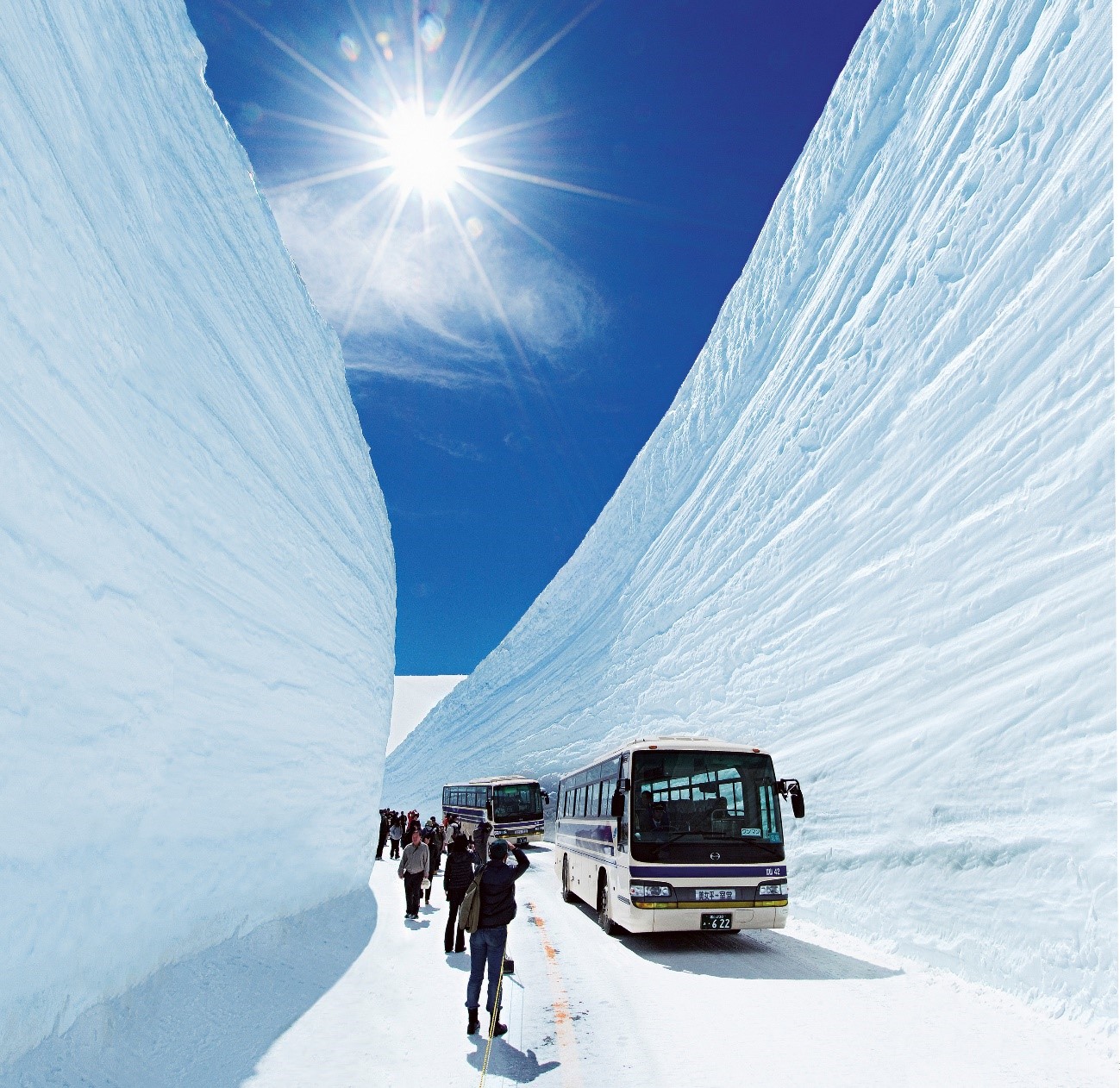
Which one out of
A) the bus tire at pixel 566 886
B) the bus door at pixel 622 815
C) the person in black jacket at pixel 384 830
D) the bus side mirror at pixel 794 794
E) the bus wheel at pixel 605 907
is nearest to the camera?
the bus side mirror at pixel 794 794

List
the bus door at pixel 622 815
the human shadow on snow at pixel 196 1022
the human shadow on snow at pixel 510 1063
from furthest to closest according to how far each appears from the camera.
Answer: the bus door at pixel 622 815, the human shadow on snow at pixel 510 1063, the human shadow on snow at pixel 196 1022

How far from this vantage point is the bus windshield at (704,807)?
27.5ft

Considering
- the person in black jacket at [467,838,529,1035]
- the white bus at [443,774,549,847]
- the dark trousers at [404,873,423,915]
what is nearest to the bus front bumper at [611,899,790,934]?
the person in black jacket at [467,838,529,1035]

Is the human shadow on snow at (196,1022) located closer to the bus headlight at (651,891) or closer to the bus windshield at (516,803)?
the bus headlight at (651,891)

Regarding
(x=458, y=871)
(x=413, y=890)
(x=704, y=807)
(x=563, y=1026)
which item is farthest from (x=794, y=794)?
(x=413, y=890)

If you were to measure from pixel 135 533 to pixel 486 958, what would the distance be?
4.14m

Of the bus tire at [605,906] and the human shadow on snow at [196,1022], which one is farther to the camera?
the bus tire at [605,906]

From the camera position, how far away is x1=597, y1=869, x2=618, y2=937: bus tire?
961 centimetres

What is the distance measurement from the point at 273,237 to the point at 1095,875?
13072 mm

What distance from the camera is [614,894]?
916cm

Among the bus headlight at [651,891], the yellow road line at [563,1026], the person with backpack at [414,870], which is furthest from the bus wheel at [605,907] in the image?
the person with backpack at [414,870]

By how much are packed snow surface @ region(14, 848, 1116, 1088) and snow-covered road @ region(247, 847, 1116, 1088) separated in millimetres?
19

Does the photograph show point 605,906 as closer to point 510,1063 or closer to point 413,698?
point 510,1063

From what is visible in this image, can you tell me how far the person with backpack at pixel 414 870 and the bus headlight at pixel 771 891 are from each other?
4622 millimetres
